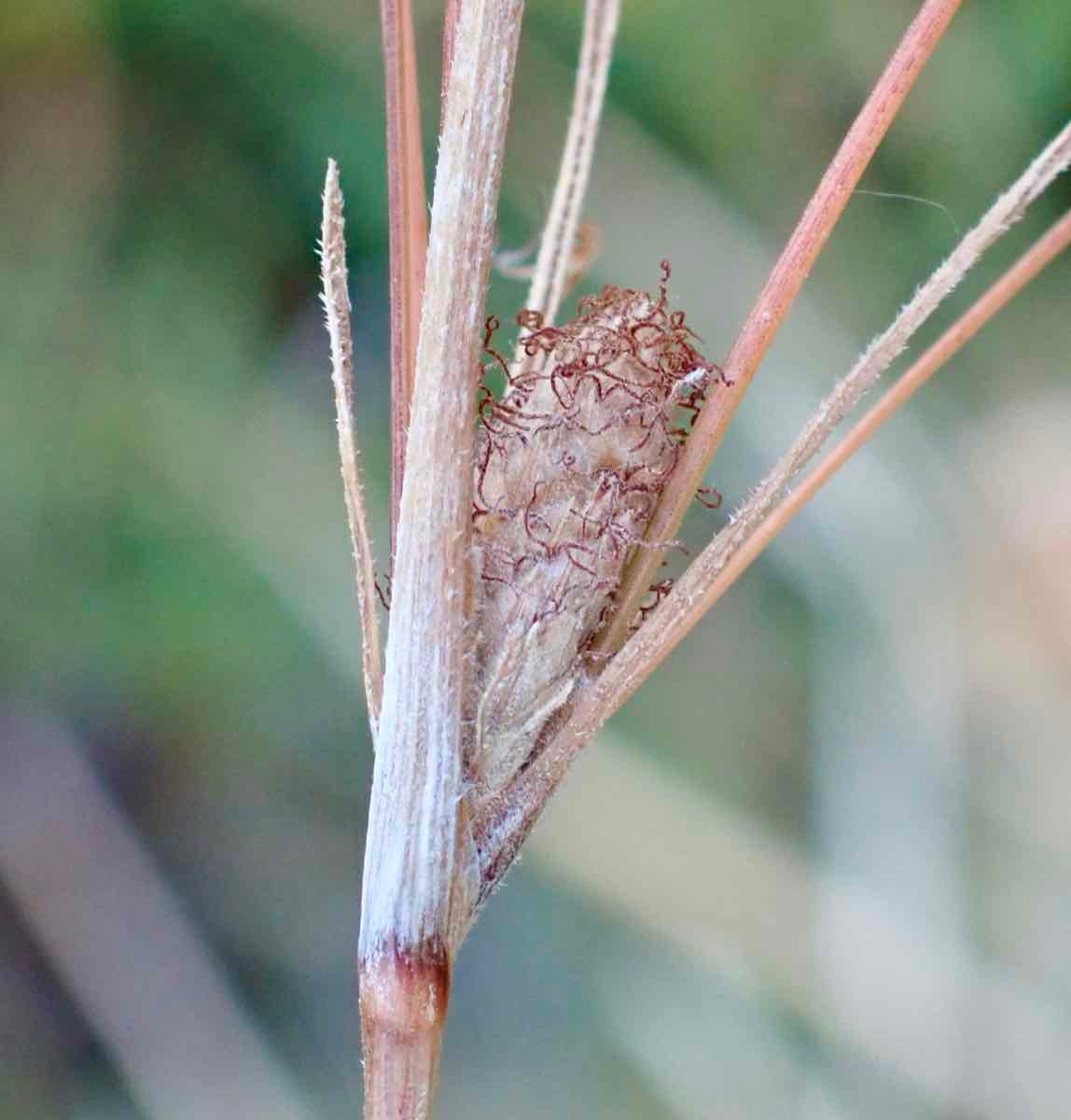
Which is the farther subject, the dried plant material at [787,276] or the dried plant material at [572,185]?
the dried plant material at [572,185]

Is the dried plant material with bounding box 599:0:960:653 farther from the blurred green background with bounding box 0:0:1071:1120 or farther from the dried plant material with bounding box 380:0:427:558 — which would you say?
the blurred green background with bounding box 0:0:1071:1120

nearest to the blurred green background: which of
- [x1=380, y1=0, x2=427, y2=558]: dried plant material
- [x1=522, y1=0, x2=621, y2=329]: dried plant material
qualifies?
[x1=522, y1=0, x2=621, y2=329]: dried plant material

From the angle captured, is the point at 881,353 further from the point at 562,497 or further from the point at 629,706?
the point at 629,706

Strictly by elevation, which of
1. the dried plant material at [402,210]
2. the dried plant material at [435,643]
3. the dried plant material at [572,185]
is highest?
the dried plant material at [572,185]

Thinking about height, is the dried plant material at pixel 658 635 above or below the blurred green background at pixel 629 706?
below

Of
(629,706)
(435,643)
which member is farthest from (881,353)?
(629,706)

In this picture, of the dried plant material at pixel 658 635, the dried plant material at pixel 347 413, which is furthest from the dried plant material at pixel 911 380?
the dried plant material at pixel 347 413

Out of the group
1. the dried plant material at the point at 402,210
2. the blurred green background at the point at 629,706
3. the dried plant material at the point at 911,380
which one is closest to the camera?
the dried plant material at the point at 911,380

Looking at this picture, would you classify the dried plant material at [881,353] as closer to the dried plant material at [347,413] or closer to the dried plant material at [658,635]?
the dried plant material at [658,635]
